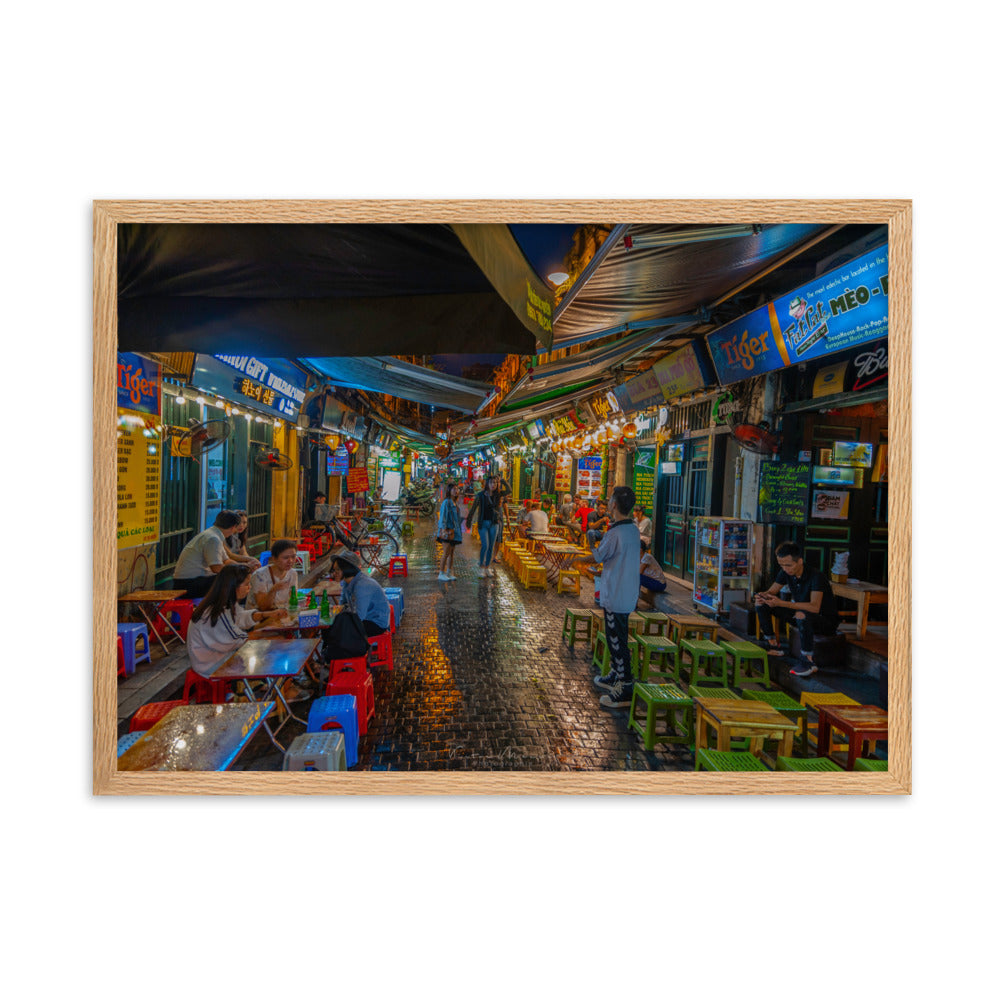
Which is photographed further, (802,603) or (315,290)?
(802,603)

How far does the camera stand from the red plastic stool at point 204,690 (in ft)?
10.0

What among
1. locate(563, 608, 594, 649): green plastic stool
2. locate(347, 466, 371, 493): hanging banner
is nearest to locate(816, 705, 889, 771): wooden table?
locate(563, 608, 594, 649): green plastic stool

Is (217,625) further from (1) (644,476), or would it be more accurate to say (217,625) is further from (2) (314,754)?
(1) (644,476)

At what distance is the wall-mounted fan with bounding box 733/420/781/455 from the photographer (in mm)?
4480

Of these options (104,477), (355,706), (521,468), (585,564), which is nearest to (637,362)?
(585,564)

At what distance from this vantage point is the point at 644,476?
5.44 m

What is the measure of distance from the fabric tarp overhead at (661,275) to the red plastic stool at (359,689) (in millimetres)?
3099

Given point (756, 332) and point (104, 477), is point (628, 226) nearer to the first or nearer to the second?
point (756, 332)

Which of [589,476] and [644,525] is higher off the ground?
[589,476]

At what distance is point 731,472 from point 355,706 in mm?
4312

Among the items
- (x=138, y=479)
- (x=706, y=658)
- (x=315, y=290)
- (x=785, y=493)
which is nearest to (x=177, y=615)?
(x=138, y=479)

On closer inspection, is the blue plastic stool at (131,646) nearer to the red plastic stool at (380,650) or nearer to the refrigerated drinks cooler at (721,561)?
the red plastic stool at (380,650)

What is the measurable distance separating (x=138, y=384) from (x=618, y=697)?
12.8 feet

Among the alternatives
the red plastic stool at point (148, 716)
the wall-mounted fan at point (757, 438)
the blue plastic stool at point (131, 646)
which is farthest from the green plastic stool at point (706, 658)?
the blue plastic stool at point (131, 646)
